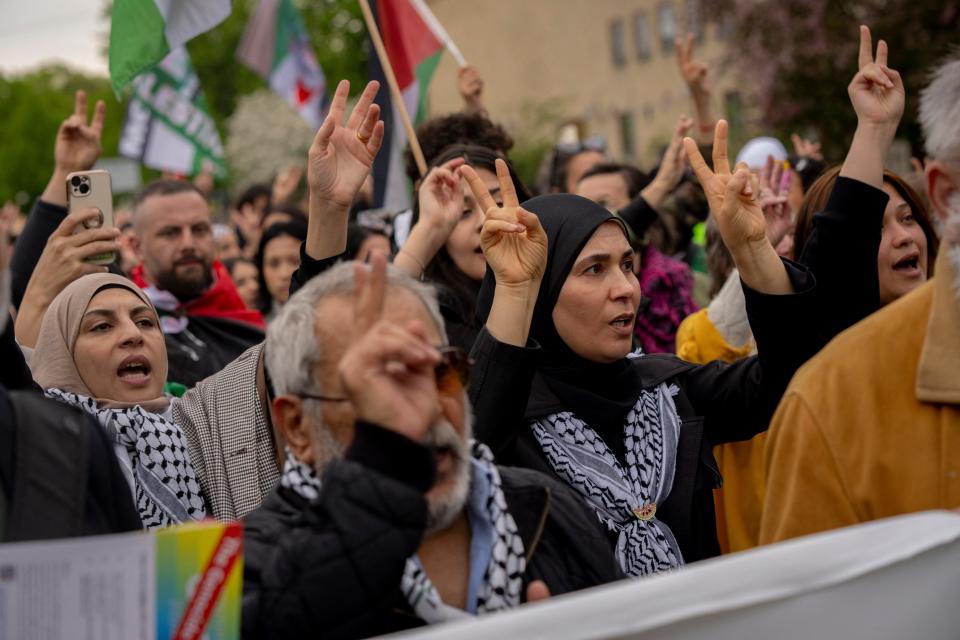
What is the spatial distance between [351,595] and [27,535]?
1.97 ft

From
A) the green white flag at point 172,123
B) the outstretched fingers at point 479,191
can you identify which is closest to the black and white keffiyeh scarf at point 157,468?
the outstretched fingers at point 479,191

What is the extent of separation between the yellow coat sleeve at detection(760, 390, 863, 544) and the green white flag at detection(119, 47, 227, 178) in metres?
6.87

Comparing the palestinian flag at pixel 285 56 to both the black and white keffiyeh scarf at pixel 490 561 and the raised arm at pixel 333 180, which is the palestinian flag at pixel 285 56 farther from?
the black and white keffiyeh scarf at pixel 490 561

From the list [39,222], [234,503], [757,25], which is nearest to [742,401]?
[234,503]

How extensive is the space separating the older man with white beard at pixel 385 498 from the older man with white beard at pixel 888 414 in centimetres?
52

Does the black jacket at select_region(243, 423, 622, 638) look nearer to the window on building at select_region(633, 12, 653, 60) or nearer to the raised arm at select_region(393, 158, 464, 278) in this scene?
the raised arm at select_region(393, 158, 464, 278)

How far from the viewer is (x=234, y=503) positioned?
3773 millimetres

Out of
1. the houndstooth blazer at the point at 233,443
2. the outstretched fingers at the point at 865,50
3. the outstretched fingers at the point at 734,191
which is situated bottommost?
the houndstooth blazer at the point at 233,443

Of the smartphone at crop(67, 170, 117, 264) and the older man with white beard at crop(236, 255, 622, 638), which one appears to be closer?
the older man with white beard at crop(236, 255, 622, 638)

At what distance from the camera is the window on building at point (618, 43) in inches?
1549

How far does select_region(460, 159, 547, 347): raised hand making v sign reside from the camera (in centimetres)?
347

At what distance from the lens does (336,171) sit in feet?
13.4

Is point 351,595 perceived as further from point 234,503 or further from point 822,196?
point 822,196

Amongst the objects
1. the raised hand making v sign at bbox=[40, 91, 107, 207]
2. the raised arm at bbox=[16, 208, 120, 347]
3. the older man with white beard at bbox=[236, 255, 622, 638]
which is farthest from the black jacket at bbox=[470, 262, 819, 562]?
the raised hand making v sign at bbox=[40, 91, 107, 207]
